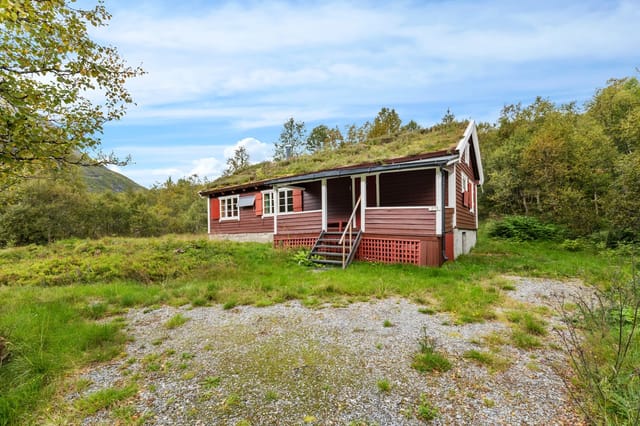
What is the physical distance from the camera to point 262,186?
14.4 meters

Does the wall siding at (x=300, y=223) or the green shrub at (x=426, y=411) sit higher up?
the wall siding at (x=300, y=223)

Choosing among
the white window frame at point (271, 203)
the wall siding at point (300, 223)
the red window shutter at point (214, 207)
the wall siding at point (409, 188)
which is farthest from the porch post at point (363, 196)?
the red window shutter at point (214, 207)

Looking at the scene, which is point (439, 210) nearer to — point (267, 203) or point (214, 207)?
point (267, 203)

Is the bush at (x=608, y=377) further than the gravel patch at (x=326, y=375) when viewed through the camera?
No

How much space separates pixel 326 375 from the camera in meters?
2.96

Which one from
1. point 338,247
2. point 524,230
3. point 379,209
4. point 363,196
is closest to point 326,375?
point 338,247

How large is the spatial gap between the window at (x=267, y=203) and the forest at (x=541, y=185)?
483cm

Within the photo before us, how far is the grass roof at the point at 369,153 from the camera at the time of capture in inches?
472

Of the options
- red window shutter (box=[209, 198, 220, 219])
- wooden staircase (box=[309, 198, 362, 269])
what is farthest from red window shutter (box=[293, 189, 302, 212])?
red window shutter (box=[209, 198, 220, 219])

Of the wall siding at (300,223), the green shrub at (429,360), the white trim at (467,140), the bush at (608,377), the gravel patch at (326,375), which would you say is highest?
the white trim at (467,140)

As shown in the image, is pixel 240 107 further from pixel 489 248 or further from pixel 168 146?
pixel 489 248

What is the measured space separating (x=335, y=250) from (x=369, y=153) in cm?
652

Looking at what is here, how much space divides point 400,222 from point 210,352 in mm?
7028

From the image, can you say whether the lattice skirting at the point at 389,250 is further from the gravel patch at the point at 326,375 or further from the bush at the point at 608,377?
the bush at the point at 608,377
